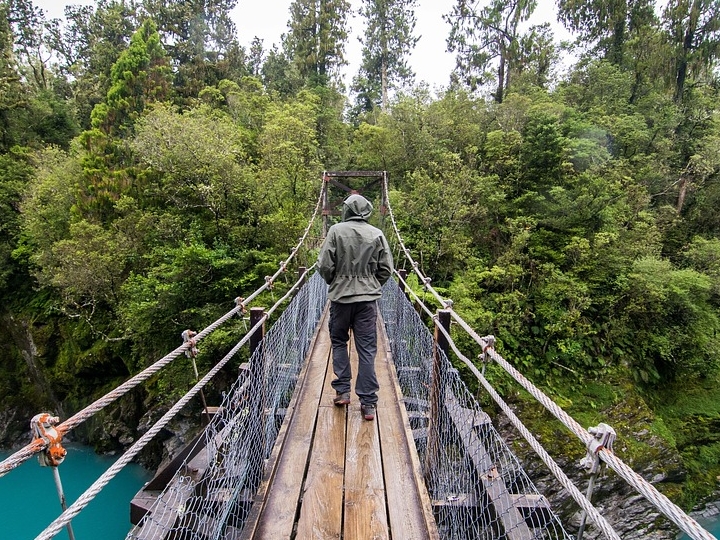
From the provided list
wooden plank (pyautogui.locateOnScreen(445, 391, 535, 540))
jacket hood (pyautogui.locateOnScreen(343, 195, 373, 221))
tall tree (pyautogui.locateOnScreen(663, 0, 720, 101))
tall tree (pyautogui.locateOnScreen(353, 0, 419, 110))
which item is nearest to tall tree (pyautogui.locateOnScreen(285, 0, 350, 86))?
tall tree (pyautogui.locateOnScreen(353, 0, 419, 110))

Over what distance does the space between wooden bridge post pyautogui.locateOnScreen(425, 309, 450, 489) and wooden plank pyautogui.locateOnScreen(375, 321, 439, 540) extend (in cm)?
9

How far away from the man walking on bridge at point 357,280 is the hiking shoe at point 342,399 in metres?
0.11

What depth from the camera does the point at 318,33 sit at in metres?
14.5

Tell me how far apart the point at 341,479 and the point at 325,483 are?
7 centimetres

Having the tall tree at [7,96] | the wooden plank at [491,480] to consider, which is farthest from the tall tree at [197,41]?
the wooden plank at [491,480]

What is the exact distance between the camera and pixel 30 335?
325 inches

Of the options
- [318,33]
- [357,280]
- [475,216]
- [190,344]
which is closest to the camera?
[190,344]

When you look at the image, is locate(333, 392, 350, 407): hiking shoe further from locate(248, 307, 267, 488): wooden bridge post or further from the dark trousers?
locate(248, 307, 267, 488): wooden bridge post

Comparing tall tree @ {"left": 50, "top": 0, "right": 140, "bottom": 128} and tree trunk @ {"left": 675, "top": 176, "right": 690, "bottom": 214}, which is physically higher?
tall tree @ {"left": 50, "top": 0, "right": 140, "bottom": 128}

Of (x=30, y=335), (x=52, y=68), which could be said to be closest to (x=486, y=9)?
(x=30, y=335)

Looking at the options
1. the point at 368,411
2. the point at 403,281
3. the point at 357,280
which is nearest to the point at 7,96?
the point at 403,281

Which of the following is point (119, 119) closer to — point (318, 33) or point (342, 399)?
point (318, 33)

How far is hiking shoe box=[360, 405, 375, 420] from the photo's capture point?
195 centimetres

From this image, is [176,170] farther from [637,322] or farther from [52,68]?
[52,68]
